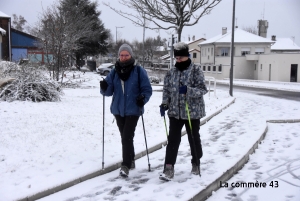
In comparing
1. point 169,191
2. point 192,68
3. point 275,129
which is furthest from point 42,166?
point 275,129

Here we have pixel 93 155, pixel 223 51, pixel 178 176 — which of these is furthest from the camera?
pixel 223 51

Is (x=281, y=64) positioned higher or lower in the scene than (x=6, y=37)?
lower

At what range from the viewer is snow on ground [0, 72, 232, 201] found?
4883 mm

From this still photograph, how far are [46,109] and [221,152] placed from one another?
488 centimetres

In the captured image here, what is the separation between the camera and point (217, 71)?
49000 millimetres

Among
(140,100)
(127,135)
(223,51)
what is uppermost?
(223,51)

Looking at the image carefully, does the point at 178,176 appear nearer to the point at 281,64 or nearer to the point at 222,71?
the point at 281,64

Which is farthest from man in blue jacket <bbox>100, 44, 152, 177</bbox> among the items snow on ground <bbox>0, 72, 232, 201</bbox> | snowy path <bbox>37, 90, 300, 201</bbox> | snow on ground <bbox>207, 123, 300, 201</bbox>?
snow on ground <bbox>207, 123, 300, 201</bbox>

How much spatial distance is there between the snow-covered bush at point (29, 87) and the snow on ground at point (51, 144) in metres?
0.79

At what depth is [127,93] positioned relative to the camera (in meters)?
5.21

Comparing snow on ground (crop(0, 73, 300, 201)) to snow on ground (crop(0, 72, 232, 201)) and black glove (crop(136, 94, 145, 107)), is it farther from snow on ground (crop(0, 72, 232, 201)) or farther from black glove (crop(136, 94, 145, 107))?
black glove (crop(136, 94, 145, 107))

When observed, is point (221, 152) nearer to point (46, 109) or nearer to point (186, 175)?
point (186, 175)

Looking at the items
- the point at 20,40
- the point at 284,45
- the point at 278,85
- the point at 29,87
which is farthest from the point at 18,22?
the point at 29,87

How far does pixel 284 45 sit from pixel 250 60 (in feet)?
94.4
